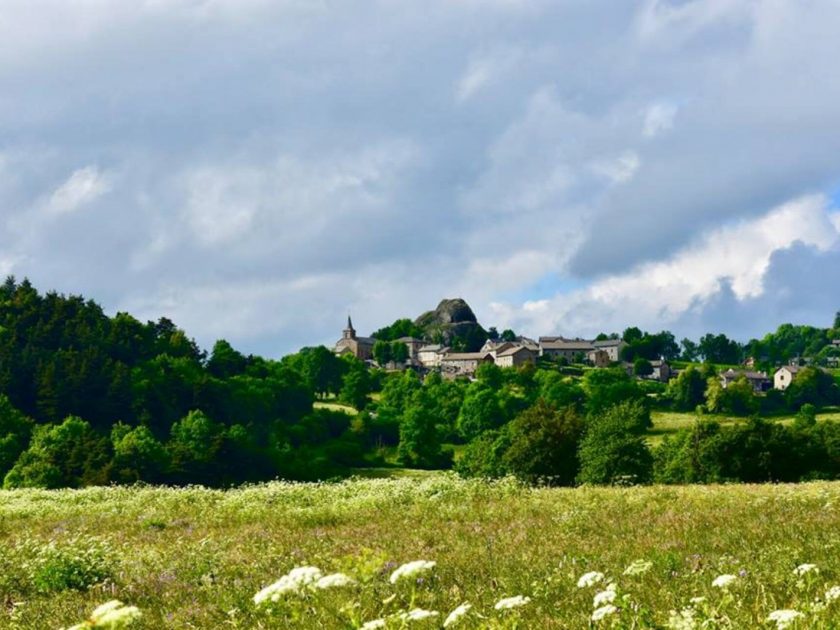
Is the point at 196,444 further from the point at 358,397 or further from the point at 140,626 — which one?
the point at 140,626

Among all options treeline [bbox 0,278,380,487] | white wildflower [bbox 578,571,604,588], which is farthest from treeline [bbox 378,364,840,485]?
white wildflower [bbox 578,571,604,588]

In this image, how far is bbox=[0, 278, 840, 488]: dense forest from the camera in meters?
63.9

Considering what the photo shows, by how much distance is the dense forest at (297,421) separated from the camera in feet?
210

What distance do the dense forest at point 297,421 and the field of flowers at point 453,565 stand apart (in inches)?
815

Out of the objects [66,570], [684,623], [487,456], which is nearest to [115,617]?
[684,623]

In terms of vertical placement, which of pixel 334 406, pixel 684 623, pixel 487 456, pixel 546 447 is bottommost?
pixel 487 456

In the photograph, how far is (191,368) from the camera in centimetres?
11788

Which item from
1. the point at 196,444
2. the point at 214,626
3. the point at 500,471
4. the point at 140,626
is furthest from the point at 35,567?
the point at 196,444

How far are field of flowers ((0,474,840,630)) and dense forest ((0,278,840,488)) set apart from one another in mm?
20689

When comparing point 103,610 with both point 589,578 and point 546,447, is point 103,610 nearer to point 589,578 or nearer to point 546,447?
point 589,578

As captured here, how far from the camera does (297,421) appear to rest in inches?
4838

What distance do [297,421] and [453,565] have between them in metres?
115

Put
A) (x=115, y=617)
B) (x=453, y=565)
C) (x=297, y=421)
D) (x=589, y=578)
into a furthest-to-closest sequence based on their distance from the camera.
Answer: (x=297, y=421) < (x=453, y=565) < (x=589, y=578) < (x=115, y=617)

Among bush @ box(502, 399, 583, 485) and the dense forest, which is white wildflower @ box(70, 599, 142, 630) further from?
bush @ box(502, 399, 583, 485)
